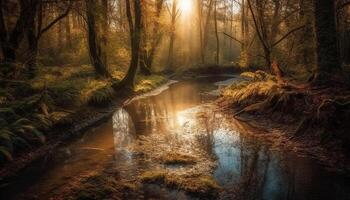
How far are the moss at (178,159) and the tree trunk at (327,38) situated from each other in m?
5.13

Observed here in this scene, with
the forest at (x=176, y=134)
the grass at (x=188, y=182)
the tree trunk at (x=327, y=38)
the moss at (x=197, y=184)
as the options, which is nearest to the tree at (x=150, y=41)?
the forest at (x=176, y=134)

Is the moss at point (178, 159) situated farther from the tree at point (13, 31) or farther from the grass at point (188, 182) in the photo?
the tree at point (13, 31)

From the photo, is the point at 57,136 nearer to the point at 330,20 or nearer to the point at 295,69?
the point at 330,20

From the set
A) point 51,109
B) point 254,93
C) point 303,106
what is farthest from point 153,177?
point 254,93

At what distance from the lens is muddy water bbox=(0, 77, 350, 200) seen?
591cm

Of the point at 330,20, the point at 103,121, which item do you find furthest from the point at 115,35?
the point at 330,20

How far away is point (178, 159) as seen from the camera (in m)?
7.52

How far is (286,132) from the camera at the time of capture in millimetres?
8953

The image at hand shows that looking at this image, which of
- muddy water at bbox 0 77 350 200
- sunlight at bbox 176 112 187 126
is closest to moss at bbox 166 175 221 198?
muddy water at bbox 0 77 350 200

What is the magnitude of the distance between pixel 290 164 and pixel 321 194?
1377 millimetres

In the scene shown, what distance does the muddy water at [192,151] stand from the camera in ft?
19.4

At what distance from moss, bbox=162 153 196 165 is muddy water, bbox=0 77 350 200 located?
0.43 meters

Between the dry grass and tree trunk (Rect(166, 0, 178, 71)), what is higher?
tree trunk (Rect(166, 0, 178, 71))

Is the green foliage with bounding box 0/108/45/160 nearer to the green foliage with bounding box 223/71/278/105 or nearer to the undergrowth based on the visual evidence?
the undergrowth
